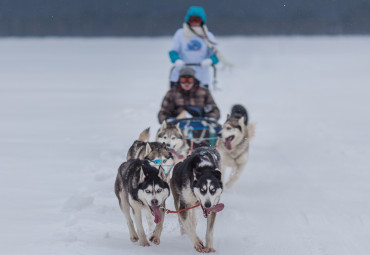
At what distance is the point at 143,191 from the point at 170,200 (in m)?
2.10

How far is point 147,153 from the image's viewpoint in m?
4.91

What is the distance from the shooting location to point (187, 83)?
22.3ft

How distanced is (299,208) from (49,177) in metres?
2.95

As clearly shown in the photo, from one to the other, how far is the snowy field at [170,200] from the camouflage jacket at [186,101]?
0.94 meters

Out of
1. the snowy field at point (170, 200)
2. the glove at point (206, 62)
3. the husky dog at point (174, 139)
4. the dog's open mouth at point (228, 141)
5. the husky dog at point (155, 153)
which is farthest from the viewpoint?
the glove at point (206, 62)

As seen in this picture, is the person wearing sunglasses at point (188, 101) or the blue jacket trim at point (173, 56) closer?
the person wearing sunglasses at point (188, 101)

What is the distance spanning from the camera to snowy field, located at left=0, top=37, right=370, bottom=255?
15.7ft

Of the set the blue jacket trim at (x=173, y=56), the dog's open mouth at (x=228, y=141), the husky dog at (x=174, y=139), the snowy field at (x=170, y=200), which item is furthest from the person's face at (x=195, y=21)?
the husky dog at (x=174, y=139)

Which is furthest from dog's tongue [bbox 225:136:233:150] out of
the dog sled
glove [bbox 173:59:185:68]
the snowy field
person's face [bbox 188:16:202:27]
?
person's face [bbox 188:16:202:27]

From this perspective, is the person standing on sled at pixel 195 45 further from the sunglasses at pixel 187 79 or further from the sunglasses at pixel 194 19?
the sunglasses at pixel 187 79

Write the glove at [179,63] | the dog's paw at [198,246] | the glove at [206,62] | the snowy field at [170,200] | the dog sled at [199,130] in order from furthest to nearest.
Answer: the glove at [206,62] < the glove at [179,63] < the dog sled at [199,130] < the snowy field at [170,200] < the dog's paw at [198,246]

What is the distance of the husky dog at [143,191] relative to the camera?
4.09 meters

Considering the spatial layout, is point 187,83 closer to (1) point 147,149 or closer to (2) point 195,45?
(2) point 195,45

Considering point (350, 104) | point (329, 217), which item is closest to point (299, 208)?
point (329, 217)
